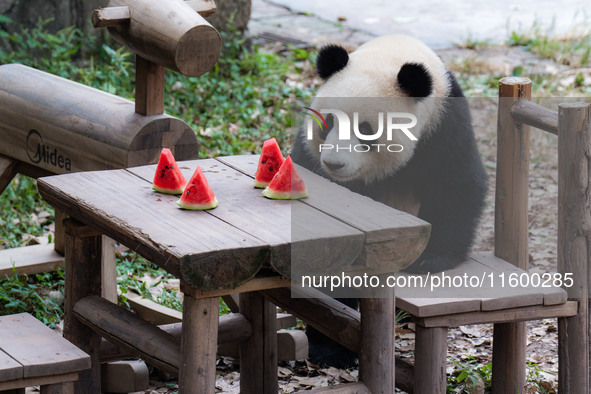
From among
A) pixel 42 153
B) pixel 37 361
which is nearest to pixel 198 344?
pixel 37 361

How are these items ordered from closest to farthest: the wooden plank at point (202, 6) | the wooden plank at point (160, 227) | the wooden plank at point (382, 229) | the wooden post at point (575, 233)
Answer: the wooden plank at point (160, 227)
the wooden plank at point (382, 229)
the wooden post at point (575, 233)
the wooden plank at point (202, 6)

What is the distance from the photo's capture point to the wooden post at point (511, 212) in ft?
10.3

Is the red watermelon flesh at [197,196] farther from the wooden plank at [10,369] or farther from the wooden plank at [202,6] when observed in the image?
the wooden plank at [202,6]

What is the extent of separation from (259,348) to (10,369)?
3.47 ft

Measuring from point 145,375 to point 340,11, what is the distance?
5845 mm

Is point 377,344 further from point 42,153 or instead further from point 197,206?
point 42,153

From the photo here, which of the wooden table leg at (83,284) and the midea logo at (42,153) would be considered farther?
the midea logo at (42,153)

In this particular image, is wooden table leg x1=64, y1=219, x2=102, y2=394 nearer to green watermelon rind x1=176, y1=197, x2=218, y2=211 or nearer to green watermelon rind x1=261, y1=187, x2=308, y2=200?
green watermelon rind x1=176, y1=197, x2=218, y2=211

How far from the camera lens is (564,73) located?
270 inches

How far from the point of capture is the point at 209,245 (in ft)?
7.20

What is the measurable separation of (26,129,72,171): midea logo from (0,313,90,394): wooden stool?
985mm

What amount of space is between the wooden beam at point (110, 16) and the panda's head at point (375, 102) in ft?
2.54

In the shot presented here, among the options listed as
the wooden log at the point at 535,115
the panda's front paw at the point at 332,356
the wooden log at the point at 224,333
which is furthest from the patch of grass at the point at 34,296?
the wooden log at the point at 535,115

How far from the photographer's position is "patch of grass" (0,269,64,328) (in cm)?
382
